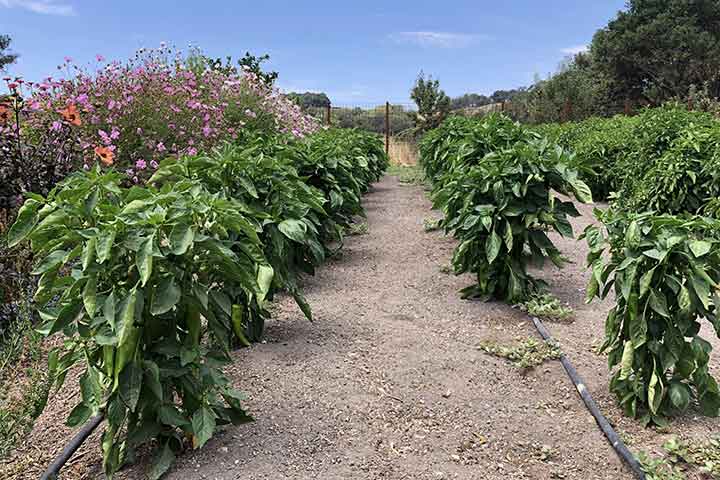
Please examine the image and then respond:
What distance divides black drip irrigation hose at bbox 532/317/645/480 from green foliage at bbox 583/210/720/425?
0.48ft

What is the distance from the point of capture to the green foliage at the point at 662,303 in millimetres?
2396

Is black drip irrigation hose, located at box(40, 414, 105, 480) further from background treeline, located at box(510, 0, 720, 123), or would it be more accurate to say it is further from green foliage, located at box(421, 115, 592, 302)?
background treeline, located at box(510, 0, 720, 123)

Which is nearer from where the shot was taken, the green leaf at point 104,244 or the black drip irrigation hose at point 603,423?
the green leaf at point 104,244

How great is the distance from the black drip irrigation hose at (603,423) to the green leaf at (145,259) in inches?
72.0

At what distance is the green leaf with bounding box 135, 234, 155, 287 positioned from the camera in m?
1.80

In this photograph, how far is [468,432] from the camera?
2.61 m

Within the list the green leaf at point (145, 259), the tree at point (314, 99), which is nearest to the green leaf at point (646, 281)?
the green leaf at point (145, 259)

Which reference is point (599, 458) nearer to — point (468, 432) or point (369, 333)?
point (468, 432)

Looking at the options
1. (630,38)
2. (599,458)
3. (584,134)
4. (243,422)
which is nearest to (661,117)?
(584,134)

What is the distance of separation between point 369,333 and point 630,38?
28.3 meters

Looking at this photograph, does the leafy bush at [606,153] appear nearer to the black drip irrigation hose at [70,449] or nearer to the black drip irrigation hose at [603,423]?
the black drip irrigation hose at [603,423]

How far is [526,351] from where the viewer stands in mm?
3408

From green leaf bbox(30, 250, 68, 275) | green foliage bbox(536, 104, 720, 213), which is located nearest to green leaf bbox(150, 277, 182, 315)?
green leaf bbox(30, 250, 68, 275)

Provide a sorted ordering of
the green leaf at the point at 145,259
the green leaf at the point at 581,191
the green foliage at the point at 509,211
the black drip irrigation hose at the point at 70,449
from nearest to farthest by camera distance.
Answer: the green leaf at the point at 145,259 → the black drip irrigation hose at the point at 70,449 → the green leaf at the point at 581,191 → the green foliage at the point at 509,211
